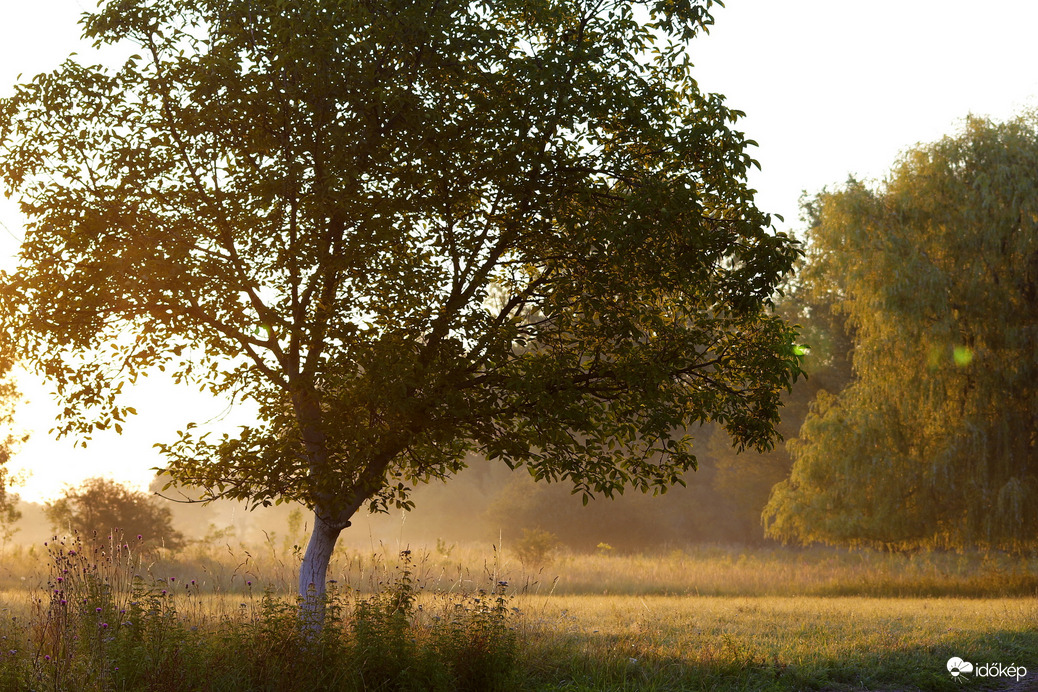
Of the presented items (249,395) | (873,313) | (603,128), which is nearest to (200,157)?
(249,395)

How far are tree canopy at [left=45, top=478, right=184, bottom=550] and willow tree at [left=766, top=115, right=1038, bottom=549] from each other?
60.7 feet

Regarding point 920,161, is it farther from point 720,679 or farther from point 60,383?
point 60,383

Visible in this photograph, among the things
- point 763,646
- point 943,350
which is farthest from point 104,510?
point 943,350

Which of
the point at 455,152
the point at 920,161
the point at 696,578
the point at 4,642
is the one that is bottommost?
the point at 696,578

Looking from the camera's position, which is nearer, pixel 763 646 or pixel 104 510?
pixel 763 646

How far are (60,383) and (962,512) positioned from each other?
19787mm

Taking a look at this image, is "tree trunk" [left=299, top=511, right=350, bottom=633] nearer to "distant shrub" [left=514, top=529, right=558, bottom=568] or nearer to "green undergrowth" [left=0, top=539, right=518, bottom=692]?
"green undergrowth" [left=0, top=539, right=518, bottom=692]

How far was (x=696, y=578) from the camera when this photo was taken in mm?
22453

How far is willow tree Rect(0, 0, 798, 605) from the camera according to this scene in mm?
7848

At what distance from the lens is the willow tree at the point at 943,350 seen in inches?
784

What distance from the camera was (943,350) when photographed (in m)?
19.9

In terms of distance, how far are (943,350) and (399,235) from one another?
16.4 metres

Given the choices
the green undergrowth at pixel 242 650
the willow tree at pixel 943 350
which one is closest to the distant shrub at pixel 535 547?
the willow tree at pixel 943 350

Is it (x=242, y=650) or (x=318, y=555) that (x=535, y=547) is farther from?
(x=242, y=650)
